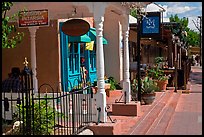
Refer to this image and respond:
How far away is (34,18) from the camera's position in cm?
915

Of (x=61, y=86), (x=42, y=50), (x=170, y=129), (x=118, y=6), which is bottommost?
(x=170, y=129)

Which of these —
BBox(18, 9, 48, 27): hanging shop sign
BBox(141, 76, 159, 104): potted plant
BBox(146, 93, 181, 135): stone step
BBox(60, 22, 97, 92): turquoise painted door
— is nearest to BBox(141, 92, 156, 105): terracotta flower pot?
BBox(141, 76, 159, 104): potted plant

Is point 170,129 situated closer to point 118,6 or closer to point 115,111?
point 115,111

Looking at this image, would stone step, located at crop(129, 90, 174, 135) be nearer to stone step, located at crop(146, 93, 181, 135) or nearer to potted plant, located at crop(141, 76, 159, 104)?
stone step, located at crop(146, 93, 181, 135)

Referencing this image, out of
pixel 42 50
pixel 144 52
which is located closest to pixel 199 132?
pixel 42 50

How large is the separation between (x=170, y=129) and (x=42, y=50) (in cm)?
569

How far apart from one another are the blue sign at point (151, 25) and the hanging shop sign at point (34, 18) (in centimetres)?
591

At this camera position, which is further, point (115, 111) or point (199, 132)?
point (115, 111)

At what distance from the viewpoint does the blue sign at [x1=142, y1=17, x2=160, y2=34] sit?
14.1m

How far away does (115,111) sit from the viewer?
970 cm

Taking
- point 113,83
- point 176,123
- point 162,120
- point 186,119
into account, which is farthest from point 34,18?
point 113,83

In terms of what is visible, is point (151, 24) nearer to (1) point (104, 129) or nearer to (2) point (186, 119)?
(2) point (186, 119)

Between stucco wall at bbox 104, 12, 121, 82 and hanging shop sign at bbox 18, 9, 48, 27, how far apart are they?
6368mm

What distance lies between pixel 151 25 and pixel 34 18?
610 cm
